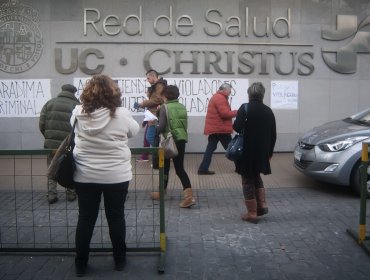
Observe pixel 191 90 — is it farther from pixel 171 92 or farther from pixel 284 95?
pixel 171 92

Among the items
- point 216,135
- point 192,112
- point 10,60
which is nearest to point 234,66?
point 192,112

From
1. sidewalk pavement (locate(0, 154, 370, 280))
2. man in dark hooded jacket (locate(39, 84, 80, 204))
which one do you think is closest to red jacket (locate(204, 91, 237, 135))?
sidewalk pavement (locate(0, 154, 370, 280))

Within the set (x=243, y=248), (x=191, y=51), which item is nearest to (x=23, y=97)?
(x=191, y=51)

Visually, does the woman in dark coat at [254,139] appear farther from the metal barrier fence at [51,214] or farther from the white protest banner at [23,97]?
the white protest banner at [23,97]

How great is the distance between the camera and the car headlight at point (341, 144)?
705 centimetres

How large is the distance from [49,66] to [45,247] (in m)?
6.69

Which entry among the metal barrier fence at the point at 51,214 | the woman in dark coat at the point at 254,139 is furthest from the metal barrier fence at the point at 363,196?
the metal barrier fence at the point at 51,214

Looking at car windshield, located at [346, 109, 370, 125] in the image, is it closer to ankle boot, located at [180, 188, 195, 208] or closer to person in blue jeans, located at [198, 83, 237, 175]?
person in blue jeans, located at [198, 83, 237, 175]

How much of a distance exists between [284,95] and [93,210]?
762 cm

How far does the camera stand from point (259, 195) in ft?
19.4

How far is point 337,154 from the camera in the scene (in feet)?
23.2

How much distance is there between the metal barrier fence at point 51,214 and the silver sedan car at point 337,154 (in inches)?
96.1

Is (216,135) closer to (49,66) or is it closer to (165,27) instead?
(165,27)

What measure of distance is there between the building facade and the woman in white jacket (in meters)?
6.71
